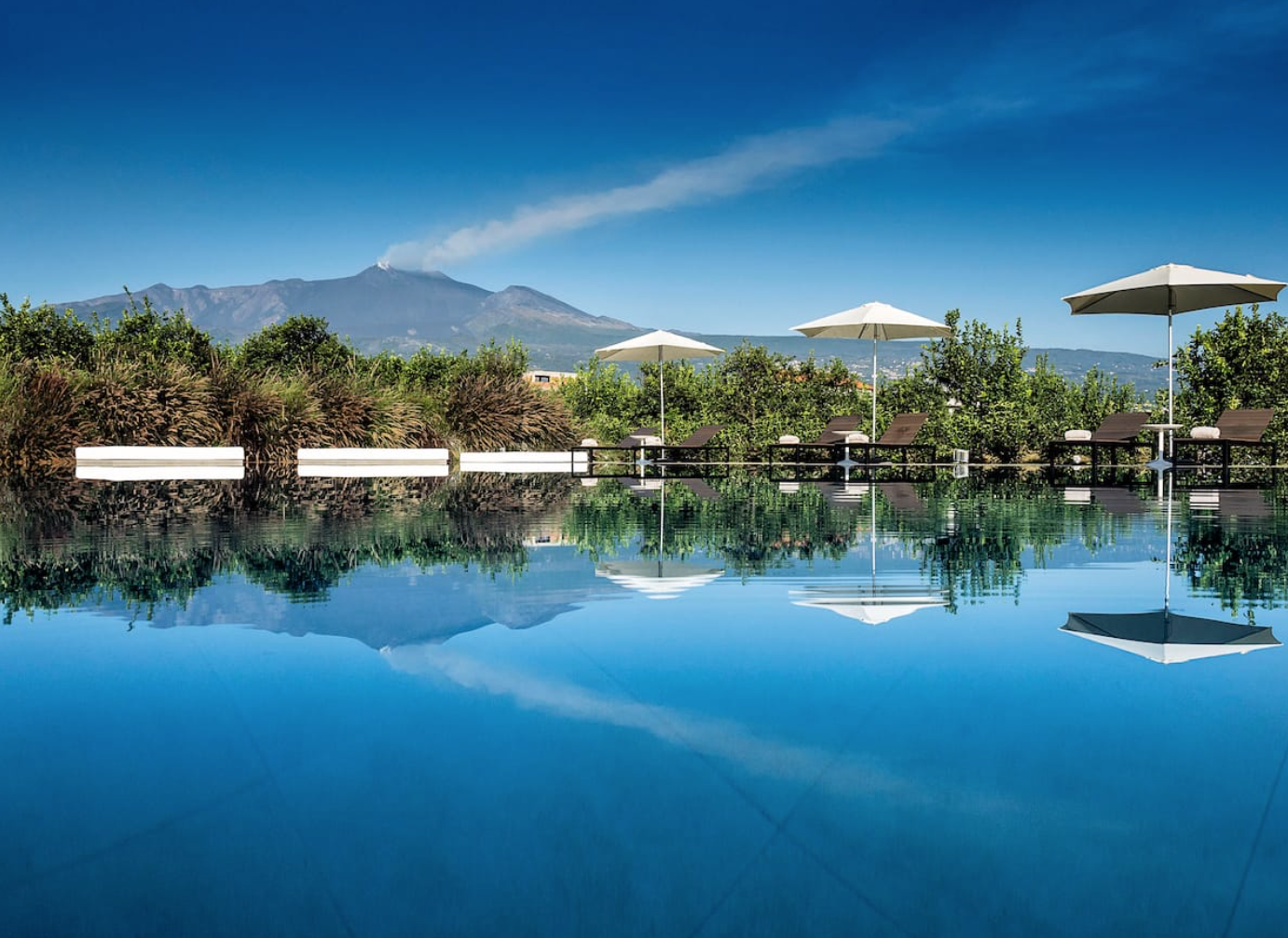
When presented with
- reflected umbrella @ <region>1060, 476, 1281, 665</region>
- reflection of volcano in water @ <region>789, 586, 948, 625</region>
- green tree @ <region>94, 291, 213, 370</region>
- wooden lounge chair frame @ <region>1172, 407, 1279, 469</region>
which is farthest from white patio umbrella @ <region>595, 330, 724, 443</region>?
reflected umbrella @ <region>1060, 476, 1281, 665</region>

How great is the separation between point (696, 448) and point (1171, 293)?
7259 millimetres

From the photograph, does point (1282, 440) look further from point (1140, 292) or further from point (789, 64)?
point (789, 64)

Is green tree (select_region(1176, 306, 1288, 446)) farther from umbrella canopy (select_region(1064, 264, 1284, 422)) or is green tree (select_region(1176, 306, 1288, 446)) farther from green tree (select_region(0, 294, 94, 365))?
green tree (select_region(0, 294, 94, 365))

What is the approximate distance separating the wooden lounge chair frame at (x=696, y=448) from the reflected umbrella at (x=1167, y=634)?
13.1 m

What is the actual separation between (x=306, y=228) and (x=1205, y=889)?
98.1 meters

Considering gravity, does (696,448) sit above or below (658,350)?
below

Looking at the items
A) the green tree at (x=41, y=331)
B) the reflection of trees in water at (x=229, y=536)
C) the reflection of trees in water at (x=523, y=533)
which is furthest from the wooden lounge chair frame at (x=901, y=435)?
the green tree at (x=41, y=331)

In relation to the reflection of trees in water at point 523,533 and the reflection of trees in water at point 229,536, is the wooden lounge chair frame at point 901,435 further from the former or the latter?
the reflection of trees in water at point 229,536

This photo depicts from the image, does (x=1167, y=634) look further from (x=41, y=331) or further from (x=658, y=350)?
(x=41, y=331)

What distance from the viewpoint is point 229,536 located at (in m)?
6.34

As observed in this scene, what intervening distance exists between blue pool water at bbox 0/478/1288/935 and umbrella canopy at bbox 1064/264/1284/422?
9841mm

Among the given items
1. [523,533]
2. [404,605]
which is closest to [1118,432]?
[523,533]

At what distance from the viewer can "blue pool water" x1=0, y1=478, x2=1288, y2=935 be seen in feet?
5.04

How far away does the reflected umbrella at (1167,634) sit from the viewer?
10.4ft
